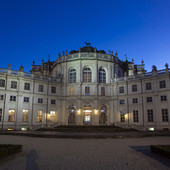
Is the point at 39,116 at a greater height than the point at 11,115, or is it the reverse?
the point at 11,115

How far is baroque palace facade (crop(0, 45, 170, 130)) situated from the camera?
36.6 metres

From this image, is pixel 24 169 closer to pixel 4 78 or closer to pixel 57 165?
pixel 57 165

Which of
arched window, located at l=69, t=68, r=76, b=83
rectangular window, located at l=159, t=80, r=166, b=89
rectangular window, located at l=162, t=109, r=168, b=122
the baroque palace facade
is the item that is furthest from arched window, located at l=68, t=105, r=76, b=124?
rectangular window, located at l=159, t=80, r=166, b=89

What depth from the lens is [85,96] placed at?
43.4m

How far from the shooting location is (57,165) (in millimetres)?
9961

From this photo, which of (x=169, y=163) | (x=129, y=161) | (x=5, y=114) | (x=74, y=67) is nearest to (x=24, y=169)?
(x=129, y=161)

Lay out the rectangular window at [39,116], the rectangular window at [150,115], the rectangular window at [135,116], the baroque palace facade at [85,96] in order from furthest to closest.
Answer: the rectangular window at [39,116] < the rectangular window at [135,116] < the rectangular window at [150,115] < the baroque palace facade at [85,96]

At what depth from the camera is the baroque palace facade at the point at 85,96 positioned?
36594 millimetres

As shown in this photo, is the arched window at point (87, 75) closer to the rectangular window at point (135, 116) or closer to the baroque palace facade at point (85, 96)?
the baroque palace facade at point (85, 96)

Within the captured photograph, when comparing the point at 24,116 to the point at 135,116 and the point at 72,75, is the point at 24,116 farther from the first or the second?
the point at 135,116

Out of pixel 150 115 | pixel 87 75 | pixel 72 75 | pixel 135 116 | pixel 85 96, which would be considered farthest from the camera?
pixel 72 75

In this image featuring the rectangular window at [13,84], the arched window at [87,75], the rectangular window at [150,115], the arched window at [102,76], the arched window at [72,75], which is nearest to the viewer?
the rectangular window at [150,115]

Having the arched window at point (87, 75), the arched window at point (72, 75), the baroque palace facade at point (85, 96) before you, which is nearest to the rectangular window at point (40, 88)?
the baroque palace facade at point (85, 96)

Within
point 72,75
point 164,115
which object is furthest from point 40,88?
point 164,115
